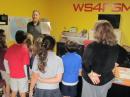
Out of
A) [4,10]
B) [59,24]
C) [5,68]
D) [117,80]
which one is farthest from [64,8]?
[117,80]

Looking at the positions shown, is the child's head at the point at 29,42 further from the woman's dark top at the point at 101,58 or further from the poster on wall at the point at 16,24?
the poster on wall at the point at 16,24

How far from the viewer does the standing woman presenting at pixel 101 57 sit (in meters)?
2.27

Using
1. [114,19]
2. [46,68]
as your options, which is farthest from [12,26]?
[46,68]

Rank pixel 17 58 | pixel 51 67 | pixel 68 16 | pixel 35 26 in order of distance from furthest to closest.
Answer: pixel 68 16 < pixel 35 26 < pixel 17 58 < pixel 51 67

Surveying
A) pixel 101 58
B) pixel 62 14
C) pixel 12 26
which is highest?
pixel 62 14

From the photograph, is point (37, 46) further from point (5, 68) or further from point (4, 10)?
point (4, 10)

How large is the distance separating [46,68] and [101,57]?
0.59 m

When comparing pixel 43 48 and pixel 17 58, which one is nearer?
pixel 43 48

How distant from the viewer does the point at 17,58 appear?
3.05 m

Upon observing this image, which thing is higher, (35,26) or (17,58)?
(35,26)

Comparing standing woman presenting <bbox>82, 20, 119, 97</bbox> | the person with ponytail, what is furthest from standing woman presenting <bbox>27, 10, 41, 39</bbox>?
standing woman presenting <bbox>82, 20, 119, 97</bbox>

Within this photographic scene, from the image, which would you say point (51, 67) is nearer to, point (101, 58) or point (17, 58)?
point (101, 58)

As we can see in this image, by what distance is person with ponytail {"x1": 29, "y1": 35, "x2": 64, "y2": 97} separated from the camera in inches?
95.3

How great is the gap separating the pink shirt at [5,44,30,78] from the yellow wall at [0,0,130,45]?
7.24 ft
